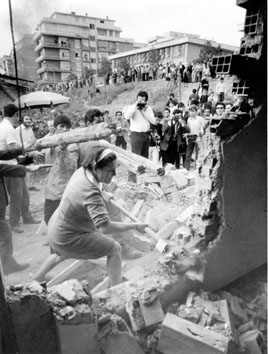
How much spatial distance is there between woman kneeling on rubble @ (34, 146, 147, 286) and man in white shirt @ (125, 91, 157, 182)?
3.85 metres

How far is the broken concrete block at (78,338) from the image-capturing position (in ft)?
7.53

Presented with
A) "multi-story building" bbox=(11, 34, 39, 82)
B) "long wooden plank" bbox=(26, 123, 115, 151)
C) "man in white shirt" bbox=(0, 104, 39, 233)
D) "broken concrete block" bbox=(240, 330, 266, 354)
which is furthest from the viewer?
"man in white shirt" bbox=(0, 104, 39, 233)

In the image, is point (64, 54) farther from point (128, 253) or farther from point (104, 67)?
point (104, 67)

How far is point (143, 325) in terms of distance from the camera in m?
2.60

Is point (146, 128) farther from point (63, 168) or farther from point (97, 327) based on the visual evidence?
point (97, 327)

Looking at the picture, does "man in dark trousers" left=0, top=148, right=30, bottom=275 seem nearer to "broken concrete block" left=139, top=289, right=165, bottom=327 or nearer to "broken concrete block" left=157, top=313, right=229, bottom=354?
"broken concrete block" left=139, top=289, right=165, bottom=327

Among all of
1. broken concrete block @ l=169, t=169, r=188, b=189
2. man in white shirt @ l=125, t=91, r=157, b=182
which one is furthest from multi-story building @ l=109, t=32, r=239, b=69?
broken concrete block @ l=169, t=169, r=188, b=189

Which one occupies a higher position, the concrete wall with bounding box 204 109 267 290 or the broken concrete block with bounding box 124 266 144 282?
the concrete wall with bounding box 204 109 267 290

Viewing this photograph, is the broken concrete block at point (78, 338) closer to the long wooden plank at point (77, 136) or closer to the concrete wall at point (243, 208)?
the concrete wall at point (243, 208)

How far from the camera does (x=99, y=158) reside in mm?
2818

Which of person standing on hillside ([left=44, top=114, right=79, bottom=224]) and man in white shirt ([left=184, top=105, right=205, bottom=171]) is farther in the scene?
man in white shirt ([left=184, top=105, right=205, bottom=171])

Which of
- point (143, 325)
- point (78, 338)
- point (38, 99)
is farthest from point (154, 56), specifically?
point (78, 338)

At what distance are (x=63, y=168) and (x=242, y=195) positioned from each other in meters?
2.67

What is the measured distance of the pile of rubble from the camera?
2.32 meters
